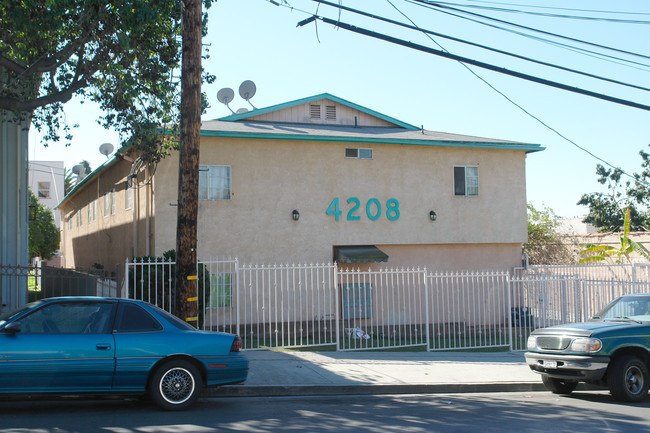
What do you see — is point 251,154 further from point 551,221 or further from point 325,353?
point 551,221

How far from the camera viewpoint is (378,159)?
19531mm

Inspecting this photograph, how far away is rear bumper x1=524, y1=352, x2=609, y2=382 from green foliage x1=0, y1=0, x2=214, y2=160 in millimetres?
8798

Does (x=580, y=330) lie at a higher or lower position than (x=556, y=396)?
higher

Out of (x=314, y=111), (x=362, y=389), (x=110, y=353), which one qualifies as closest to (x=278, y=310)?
(x=314, y=111)

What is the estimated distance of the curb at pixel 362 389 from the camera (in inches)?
395

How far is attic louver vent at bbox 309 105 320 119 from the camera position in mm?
21172

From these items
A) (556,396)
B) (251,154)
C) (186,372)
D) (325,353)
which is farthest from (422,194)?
(186,372)

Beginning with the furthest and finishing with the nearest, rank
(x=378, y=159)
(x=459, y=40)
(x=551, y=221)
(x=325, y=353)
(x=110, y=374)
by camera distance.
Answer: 1. (x=551, y=221)
2. (x=378, y=159)
3. (x=325, y=353)
4. (x=459, y=40)
5. (x=110, y=374)

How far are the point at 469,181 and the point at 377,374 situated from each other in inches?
409

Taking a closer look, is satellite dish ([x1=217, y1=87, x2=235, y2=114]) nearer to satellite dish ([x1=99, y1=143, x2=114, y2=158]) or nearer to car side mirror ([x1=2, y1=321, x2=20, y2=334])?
satellite dish ([x1=99, y1=143, x2=114, y2=158])

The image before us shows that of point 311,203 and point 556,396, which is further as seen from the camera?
point 311,203

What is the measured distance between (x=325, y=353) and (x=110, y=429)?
22.7ft

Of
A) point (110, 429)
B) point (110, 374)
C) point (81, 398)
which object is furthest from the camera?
point (81, 398)

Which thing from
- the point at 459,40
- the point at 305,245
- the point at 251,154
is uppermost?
the point at 459,40
